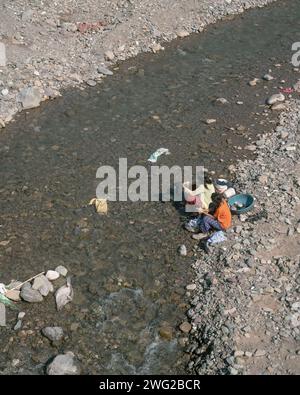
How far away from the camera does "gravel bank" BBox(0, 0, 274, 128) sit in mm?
19609

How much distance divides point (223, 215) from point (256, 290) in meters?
2.06

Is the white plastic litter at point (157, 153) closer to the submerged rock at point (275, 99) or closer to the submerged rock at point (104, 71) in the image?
the submerged rock at point (275, 99)

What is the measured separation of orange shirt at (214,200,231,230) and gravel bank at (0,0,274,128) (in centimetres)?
837

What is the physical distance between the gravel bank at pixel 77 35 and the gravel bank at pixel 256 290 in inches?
325

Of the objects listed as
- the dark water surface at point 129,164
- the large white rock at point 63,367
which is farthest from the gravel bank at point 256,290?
the large white rock at point 63,367

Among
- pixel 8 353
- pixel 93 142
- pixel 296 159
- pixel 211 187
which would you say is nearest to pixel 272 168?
pixel 296 159

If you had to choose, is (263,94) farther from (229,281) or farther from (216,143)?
(229,281)

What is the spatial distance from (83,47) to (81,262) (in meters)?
11.1

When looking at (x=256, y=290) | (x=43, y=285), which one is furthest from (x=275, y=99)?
(x=43, y=285)

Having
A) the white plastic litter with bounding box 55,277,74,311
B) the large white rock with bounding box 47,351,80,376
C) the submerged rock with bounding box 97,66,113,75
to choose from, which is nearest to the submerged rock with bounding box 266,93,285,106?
the submerged rock with bounding box 97,66,113,75

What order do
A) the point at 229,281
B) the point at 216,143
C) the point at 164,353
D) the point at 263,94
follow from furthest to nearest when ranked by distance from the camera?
the point at 263,94 < the point at 216,143 < the point at 229,281 < the point at 164,353

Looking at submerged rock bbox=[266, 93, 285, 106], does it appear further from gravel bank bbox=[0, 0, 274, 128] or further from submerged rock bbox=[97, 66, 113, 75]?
submerged rock bbox=[97, 66, 113, 75]

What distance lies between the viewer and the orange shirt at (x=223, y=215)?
1288cm

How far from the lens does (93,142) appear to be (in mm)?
17172
